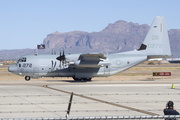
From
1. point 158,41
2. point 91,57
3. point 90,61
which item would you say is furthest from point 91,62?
point 158,41

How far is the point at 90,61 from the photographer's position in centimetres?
3450

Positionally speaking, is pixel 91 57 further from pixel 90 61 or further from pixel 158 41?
pixel 158 41

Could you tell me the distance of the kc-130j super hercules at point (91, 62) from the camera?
3475cm

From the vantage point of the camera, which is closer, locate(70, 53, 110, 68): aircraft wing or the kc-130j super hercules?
locate(70, 53, 110, 68): aircraft wing

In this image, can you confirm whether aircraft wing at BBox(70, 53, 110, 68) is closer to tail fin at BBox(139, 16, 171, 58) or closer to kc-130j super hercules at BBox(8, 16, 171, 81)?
kc-130j super hercules at BBox(8, 16, 171, 81)

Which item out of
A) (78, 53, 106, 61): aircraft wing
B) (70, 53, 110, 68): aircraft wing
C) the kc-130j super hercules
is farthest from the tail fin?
(78, 53, 106, 61): aircraft wing

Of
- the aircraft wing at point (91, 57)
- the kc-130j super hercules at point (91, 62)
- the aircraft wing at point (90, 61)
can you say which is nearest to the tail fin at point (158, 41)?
the kc-130j super hercules at point (91, 62)

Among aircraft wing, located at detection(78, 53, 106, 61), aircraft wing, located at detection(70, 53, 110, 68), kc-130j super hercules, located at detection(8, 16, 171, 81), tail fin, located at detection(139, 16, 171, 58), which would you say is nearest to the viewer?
aircraft wing, located at detection(78, 53, 106, 61)

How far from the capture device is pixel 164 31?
36.7m

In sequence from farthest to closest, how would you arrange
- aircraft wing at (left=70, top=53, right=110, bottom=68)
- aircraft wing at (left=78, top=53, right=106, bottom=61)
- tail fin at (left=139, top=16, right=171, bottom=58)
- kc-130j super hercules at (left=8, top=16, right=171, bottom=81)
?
tail fin at (left=139, top=16, right=171, bottom=58), kc-130j super hercules at (left=8, top=16, right=171, bottom=81), aircraft wing at (left=70, top=53, right=110, bottom=68), aircraft wing at (left=78, top=53, right=106, bottom=61)

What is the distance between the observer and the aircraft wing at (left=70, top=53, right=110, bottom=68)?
33.8 m

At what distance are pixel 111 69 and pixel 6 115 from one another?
2434 centimetres

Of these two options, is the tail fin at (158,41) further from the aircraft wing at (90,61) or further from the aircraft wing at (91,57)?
the aircraft wing at (91,57)

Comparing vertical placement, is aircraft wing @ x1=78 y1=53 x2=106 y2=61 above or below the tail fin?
below
